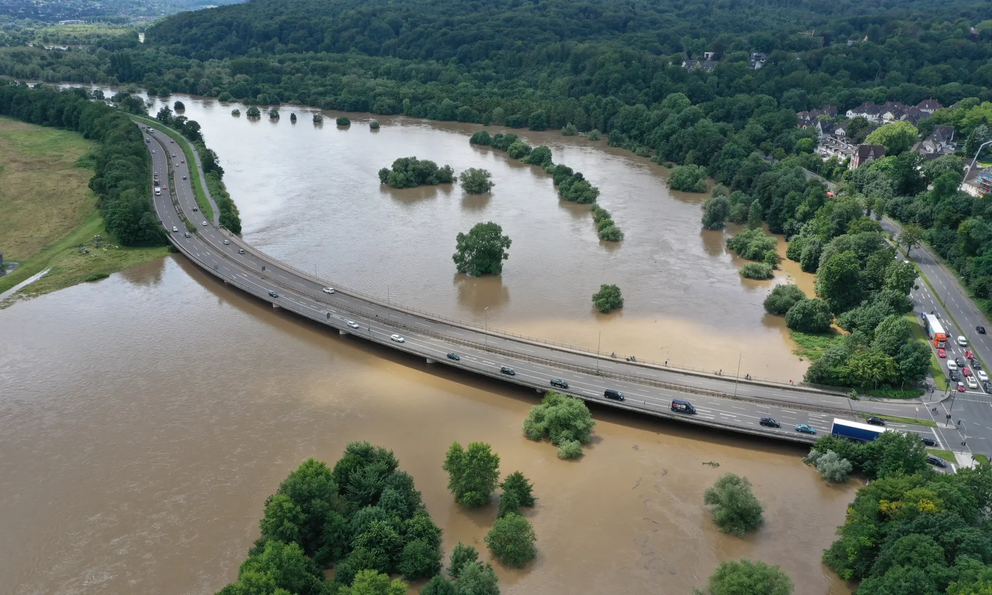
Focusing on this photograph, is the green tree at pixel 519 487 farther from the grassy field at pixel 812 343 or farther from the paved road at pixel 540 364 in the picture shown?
the grassy field at pixel 812 343

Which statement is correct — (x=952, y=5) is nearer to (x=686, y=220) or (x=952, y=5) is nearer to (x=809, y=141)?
(x=809, y=141)

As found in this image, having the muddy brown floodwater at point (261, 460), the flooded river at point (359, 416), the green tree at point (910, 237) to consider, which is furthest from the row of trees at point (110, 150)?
the green tree at point (910, 237)

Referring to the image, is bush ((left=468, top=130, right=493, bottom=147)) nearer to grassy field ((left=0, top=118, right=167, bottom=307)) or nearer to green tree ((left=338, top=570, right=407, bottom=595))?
grassy field ((left=0, top=118, right=167, bottom=307))

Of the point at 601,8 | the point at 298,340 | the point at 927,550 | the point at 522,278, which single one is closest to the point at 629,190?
the point at 522,278

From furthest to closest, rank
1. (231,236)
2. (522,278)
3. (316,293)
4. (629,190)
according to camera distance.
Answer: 1. (629,190)
2. (231,236)
3. (522,278)
4. (316,293)

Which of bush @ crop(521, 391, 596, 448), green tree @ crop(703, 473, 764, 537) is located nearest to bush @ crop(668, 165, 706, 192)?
bush @ crop(521, 391, 596, 448)

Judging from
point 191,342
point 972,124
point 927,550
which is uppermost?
point 972,124

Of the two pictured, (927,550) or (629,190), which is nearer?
(927,550)

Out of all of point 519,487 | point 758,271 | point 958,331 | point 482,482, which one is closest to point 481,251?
point 758,271
